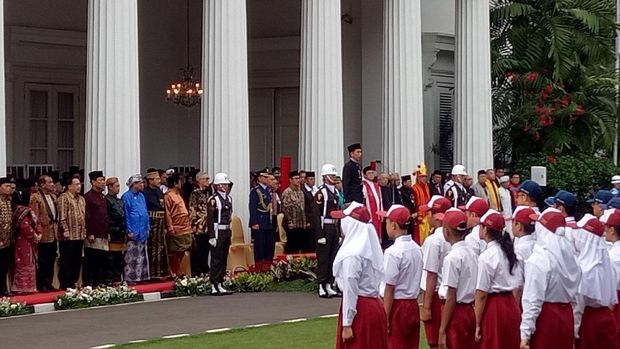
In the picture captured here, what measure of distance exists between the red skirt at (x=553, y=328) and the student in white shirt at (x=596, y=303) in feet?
2.13

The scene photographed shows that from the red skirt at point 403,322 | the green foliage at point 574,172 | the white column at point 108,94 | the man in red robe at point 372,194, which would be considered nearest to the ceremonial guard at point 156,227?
the white column at point 108,94

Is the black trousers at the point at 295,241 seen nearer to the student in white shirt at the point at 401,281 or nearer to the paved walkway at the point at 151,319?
the paved walkway at the point at 151,319

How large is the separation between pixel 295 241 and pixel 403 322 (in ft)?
40.7

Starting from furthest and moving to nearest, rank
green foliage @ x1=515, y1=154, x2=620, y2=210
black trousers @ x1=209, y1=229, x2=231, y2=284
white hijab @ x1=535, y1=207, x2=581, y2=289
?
1. green foliage @ x1=515, y1=154, x2=620, y2=210
2. black trousers @ x1=209, y1=229, x2=231, y2=284
3. white hijab @ x1=535, y1=207, x2=581, y2=289

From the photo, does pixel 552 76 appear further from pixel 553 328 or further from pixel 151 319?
pixel 553 328

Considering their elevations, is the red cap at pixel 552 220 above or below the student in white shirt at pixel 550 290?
above

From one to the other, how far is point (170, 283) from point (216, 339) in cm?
550

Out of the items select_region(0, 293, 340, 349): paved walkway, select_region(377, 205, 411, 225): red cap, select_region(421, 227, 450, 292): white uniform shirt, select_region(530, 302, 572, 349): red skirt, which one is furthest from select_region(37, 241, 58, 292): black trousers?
select_region(530, 302, 572, 349): red skirt

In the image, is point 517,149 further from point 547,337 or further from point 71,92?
point 547,337

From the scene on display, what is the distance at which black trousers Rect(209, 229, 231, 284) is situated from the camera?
62.2 ft

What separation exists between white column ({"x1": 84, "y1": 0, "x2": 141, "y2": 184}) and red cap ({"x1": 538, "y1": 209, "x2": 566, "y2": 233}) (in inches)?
430

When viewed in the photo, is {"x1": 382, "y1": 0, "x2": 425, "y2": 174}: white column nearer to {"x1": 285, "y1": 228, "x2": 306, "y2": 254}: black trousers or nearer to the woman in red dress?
{"x1": 285, "y1": 228, "x2": 306, "y2": 254}: black trousers

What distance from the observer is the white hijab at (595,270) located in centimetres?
1034

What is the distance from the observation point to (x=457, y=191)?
2342cm
